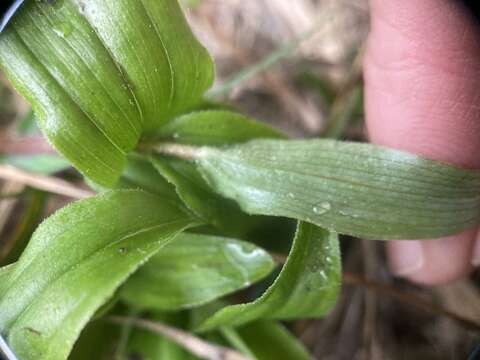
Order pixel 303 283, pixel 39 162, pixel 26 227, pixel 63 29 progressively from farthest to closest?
pixel 39 162 < pixel 26 227 < pixel 303 283 < pixel 63 29

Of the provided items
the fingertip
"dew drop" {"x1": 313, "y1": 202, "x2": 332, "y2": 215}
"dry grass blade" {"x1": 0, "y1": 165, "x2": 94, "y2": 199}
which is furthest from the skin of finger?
"dry grass blade" {"x1": 0, "y1": 165, "x2": 94, "y2": 199}

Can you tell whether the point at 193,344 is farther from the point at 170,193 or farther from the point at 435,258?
the point at 435,258

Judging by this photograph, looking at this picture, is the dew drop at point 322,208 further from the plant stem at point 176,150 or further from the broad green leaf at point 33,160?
the broad green leaf at point 33,160

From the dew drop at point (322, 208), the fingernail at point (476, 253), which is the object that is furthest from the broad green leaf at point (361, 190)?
the fingernail at point (476, 253)

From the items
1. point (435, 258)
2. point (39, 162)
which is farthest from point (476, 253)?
point (39, 162)

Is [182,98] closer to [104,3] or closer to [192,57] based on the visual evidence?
[192,57]

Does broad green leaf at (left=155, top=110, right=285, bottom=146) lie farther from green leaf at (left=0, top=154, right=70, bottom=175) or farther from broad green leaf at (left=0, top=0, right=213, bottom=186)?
green leaf at (left=0, top=154, right=70, bottom=175)
